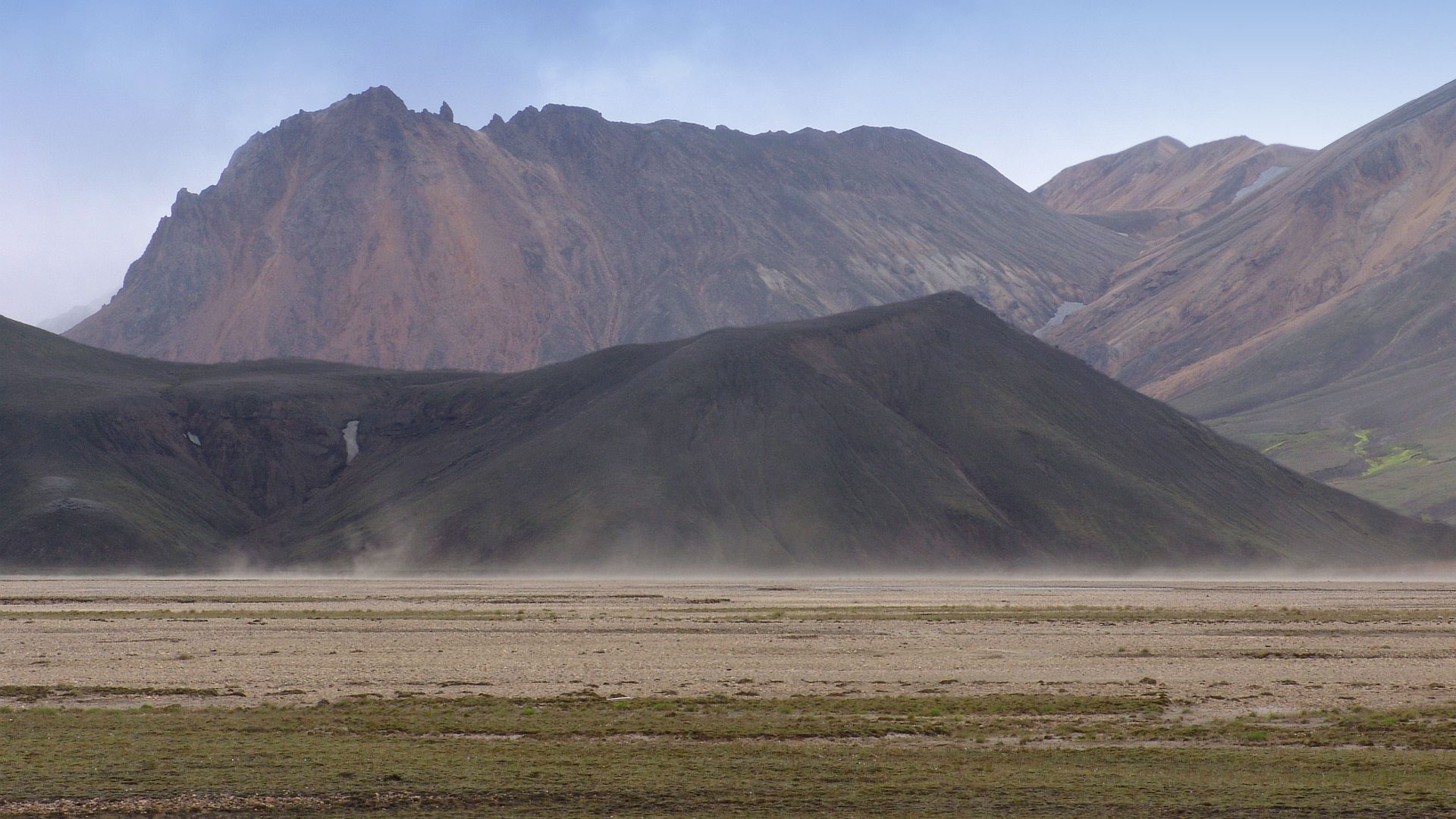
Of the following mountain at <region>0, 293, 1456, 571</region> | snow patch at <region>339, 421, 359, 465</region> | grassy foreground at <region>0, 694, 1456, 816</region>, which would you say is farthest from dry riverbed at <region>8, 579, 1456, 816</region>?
snow patch at <region>339, 421, 359, 465</region>

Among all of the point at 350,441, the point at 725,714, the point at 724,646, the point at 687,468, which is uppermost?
the point at 350,441

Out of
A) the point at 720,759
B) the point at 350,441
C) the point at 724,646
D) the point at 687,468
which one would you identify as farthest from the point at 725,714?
the point at 350,441

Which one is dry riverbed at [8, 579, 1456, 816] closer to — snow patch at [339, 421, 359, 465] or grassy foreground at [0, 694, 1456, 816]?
grassy foreground at [0, 694, 1456, 816]

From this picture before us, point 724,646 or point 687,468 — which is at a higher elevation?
point 687,468

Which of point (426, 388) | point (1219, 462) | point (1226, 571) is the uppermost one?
point (426, 388)

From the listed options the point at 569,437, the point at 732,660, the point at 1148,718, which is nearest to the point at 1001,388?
the point at 569,437

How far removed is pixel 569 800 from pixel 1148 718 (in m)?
13.9

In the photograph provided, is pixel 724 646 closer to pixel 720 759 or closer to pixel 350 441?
pixel 720 759

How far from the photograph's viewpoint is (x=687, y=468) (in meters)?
132

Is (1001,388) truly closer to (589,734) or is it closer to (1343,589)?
(1343,589)

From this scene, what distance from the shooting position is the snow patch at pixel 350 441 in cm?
15512

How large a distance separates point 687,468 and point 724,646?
87.2 meters

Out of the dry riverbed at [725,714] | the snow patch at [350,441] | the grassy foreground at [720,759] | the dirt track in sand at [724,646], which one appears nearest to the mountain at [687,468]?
the snow patch at [350,441]

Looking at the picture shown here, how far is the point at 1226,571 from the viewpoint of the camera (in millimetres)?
124312
